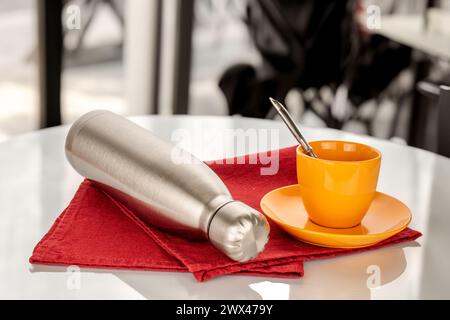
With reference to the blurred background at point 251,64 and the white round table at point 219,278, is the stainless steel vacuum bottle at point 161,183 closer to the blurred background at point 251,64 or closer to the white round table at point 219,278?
the white round table at point 219,278

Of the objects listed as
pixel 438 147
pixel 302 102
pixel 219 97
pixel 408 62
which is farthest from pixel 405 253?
pixel 219 97

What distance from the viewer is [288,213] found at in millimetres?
664

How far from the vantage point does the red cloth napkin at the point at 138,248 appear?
0.57m

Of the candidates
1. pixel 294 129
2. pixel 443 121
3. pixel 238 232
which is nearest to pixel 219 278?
pixel 238 232

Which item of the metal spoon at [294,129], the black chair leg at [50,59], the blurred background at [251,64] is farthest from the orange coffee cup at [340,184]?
the black chair leg at [50,59]

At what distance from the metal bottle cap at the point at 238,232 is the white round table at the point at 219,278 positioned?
0.08ft

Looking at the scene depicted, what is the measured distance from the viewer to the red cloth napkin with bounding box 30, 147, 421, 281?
566 mm

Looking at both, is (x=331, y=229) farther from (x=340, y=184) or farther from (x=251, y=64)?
(x=251, y=64)

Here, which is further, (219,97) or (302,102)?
(219,97)

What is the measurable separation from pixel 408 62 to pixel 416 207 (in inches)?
75.0

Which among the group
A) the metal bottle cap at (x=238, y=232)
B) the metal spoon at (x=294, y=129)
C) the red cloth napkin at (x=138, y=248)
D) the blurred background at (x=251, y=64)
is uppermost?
the metal spoon at (x=294, y=129)

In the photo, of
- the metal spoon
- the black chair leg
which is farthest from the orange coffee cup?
the black chair leg

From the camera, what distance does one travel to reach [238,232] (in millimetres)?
545
